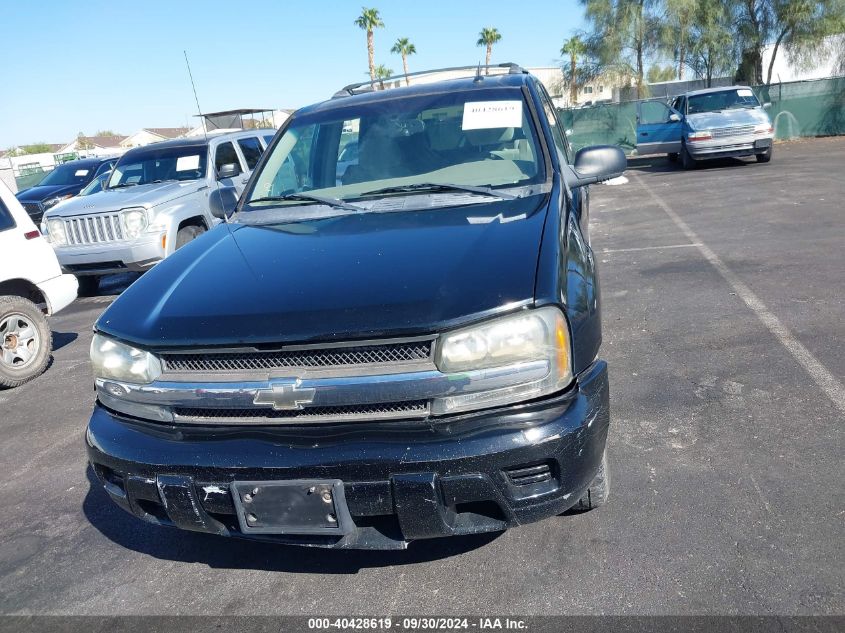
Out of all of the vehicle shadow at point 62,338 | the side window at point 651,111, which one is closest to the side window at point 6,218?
the vehicle shadow at point 62,338

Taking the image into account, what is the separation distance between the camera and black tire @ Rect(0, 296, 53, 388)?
18.5ft

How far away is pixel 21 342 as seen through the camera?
5797 mm

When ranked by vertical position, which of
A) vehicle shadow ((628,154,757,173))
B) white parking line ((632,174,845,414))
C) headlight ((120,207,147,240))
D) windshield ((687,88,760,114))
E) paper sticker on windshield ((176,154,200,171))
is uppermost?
paper sticker on windshield ((176,154,200,171))

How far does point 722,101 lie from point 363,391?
1666 cm

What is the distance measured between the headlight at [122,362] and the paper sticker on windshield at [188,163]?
720cm

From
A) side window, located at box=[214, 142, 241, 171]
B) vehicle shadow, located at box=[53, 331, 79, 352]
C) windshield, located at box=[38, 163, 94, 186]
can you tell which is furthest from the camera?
windshield, located at box=[38, 163, 94, 186]

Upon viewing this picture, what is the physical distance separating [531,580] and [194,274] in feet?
5.85

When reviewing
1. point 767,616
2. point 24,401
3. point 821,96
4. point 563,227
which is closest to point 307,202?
point 563,227

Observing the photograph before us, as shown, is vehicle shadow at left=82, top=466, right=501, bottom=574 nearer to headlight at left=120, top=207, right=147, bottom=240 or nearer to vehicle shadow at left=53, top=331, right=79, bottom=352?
vehicle shadow at left=53, top=331, right=79, bottom=352

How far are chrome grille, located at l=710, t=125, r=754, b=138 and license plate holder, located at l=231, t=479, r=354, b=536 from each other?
15.6 metres

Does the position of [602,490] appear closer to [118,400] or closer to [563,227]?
[563,227]

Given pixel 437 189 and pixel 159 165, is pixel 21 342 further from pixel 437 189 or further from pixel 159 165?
pixel 159 165

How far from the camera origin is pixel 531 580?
Answer: 8.75 ft

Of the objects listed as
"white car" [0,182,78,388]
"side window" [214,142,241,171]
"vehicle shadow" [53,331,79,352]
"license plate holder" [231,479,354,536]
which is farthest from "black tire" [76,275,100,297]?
"license plate holder" [231,479,354,536]
